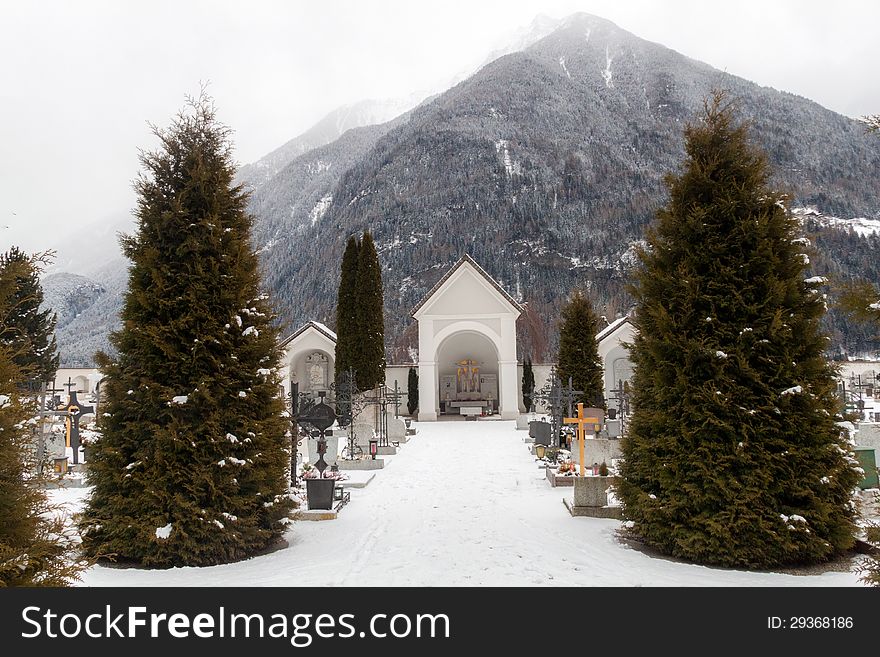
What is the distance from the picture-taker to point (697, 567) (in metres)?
6.36

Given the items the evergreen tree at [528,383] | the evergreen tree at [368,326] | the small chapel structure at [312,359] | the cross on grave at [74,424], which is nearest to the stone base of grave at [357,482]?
the cross on grave at [74,424]

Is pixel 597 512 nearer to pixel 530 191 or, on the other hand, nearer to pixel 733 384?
pixel 733 384

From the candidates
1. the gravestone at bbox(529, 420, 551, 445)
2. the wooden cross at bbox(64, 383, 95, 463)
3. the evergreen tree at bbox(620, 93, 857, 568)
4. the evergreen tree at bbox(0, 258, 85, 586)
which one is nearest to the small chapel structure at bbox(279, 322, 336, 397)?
the wooden cross at bbox(64, 383, 95, 463)

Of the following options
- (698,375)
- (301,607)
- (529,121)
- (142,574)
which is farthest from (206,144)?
(529,121)

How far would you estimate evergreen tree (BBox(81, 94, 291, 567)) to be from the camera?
659cm

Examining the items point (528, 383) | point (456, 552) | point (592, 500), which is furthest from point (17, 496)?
point (528, 383)

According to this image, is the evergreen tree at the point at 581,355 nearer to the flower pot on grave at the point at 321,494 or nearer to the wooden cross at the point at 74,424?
the flower pot on grave at the point at 321,494

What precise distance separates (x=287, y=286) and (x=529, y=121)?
62.2m

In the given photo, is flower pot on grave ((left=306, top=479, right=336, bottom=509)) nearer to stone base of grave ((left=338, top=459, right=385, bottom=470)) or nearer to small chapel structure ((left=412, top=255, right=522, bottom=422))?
stone base of grave ((left=338, top=459, right=385, bottom=470))

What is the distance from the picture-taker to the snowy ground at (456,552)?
6008mm

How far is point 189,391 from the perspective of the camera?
6.84m

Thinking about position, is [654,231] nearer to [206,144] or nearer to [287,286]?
[206,144]

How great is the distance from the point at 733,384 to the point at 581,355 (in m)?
15.0

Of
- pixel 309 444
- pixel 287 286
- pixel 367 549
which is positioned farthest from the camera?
pixel 287 286
